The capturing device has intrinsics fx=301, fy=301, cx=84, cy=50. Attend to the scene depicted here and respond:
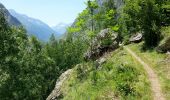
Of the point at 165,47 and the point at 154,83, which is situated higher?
the point at 165,47

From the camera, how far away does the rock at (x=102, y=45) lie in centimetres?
4753

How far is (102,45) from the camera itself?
47406 mm

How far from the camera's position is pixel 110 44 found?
160 ft

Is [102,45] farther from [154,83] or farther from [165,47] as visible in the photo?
[154,83]

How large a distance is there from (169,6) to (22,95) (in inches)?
1136

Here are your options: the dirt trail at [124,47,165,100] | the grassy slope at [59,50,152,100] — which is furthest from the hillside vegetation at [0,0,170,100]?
the dirt trail at [124,47,165,100]

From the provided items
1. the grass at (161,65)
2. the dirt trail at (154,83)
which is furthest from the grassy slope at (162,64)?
the dirt trail at (154,83)

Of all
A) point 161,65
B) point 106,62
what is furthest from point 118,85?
point 106,62

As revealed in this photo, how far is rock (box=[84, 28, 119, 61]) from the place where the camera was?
156 ft

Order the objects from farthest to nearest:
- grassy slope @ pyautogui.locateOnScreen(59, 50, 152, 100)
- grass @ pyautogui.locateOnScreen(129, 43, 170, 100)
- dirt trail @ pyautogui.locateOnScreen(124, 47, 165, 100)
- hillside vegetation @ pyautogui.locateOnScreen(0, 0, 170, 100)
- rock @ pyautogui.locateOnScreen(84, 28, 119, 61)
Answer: rock @ pyautogui.locateOnScreen(84, 28, 119, 61) → hillside vegetation @ pyautogui.locateOnScreen(0, 0, 170, 100) → grass @ pyautogui.locateOnScreen(129, 43, 170, 100) → grassy slope @ pyautogui.locateOnScreen(59, 50, 152, 100) → dirt trail @ pyautogui.locateOnScreen(124, 47, 165, 100)

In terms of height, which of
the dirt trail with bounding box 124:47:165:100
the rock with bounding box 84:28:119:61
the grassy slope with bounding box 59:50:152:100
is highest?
the rock with bounding box 84:28:119:61

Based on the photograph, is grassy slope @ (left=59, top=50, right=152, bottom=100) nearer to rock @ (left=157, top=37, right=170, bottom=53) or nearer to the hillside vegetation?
the hillside vegetation

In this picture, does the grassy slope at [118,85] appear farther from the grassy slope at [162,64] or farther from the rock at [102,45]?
the rock at [102,45]

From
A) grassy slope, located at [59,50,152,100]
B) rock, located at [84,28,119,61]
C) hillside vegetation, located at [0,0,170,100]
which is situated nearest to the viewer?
grassy slope, located at [59,50,152,100]
